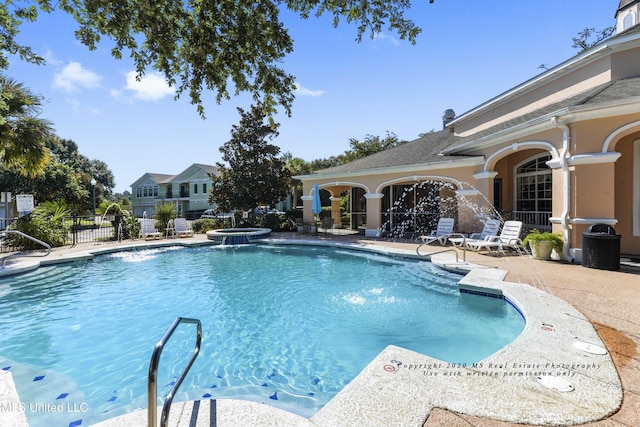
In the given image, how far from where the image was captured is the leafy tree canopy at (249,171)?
20172 millimetres

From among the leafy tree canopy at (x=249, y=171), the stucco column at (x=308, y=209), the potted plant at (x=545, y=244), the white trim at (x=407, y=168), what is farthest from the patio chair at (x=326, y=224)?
the potted plant at (x=545, y=244)

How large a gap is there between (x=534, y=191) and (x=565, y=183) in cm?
479

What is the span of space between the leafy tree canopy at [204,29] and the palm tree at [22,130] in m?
8.32

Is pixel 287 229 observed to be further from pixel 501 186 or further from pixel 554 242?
pixel 554 242

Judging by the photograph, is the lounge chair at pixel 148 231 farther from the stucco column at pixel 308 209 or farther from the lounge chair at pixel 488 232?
the lounge chair at pixel 488 232

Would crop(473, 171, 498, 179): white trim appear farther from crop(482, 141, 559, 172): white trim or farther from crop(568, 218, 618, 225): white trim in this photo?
crop(568, 218, 618, 225): white trim

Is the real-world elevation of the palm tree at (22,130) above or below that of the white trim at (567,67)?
below

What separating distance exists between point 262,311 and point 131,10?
5.67 m

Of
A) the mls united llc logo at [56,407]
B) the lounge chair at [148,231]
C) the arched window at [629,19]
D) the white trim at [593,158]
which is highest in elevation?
the arched window at [629,19]

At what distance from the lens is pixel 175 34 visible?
406 cm

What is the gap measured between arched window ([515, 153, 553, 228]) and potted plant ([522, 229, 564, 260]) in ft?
11.4

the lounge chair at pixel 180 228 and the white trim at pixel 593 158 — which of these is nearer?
the white trim at pixel 593 158

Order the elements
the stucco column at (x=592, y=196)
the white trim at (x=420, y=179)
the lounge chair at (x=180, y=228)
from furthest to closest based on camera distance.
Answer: the lounge chair at (x=180, y=228)
the white trim at (x=420, y=179)
the stucco column at (x=592, y=196)

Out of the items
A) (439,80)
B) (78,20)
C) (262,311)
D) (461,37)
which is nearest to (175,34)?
(78,20)
